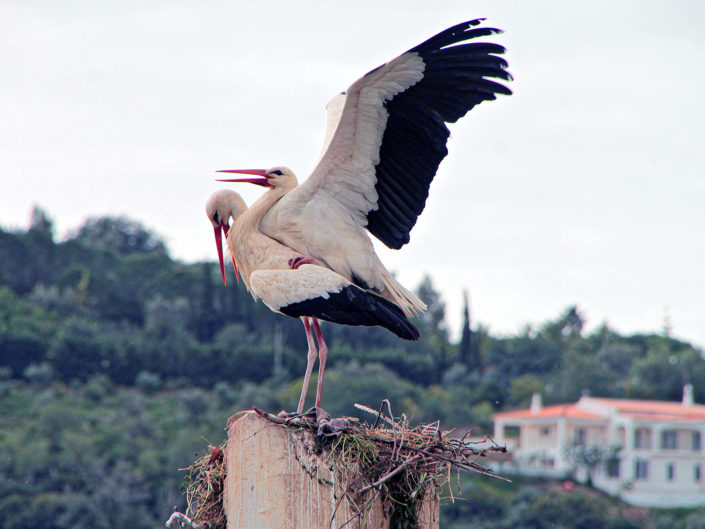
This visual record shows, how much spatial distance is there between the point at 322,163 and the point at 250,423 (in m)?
2.39

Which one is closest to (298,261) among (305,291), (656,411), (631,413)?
(305,291)

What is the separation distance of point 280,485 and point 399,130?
2916mm

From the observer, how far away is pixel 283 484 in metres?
4.77

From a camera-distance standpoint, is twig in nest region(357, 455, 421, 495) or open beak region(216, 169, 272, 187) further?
open beak region(216, 169, 272, 187)

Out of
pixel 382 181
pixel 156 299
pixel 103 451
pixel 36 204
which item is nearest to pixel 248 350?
pixel 156 299

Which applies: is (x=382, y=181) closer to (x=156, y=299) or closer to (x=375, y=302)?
(x=375, y=302)

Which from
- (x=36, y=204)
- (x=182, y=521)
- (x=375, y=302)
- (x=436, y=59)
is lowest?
(x=182, y=521)

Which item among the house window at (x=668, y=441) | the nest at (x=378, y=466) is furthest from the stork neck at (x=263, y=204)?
the house window at (x=668, y=441)

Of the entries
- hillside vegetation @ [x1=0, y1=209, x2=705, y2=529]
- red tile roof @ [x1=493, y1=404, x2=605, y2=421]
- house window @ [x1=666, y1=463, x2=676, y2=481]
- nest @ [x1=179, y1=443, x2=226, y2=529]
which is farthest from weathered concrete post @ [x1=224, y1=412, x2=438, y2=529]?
house window @ [x1=666, y1=463, x2=676, y2=481]

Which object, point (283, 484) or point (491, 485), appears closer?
point (283, 484)

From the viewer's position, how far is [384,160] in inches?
279

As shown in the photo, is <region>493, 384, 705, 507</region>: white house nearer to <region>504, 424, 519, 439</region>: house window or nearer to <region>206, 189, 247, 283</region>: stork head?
<region>504, 424, 519, 439</region>: house window

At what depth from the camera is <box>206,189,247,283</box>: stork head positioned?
726cm

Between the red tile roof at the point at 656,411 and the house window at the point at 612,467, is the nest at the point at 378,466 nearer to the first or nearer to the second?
the house window at the point at 612,467
